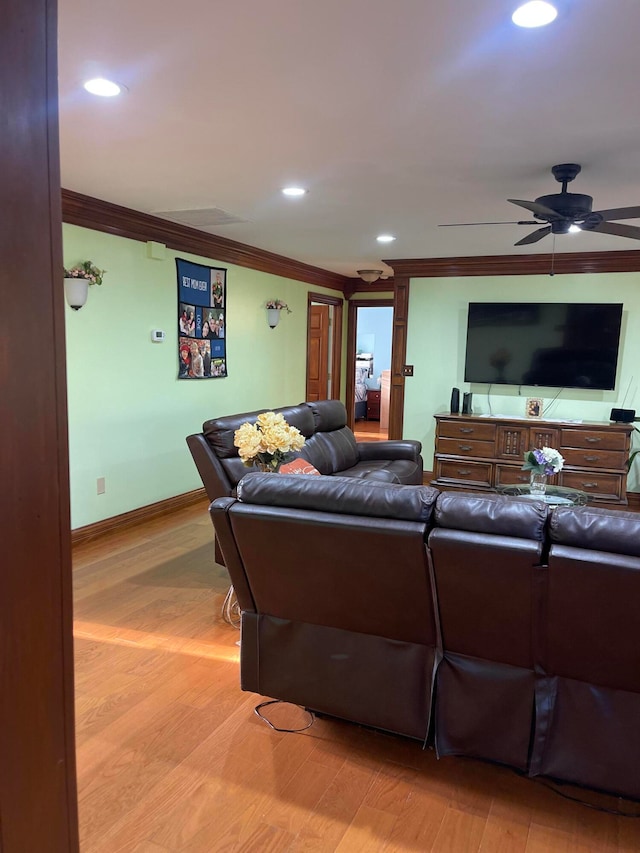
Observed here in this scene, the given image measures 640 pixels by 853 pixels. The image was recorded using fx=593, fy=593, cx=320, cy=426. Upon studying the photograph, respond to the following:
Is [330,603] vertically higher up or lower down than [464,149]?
lower down

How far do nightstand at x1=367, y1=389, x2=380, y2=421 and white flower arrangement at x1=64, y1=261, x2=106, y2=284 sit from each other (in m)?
7.25

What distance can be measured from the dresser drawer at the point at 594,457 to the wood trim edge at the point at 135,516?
340cm

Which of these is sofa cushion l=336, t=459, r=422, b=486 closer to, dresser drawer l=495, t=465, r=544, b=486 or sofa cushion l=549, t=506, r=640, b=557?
dresser drawer l=495, t=465, r=544, b=486

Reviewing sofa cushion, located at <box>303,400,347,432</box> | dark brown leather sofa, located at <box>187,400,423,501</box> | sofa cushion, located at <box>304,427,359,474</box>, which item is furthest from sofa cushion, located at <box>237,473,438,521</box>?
sofa cushion, located at <box>303,400,347,432</box>

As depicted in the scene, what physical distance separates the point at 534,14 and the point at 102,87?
1.52 meters

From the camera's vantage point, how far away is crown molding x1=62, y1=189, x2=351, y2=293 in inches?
153

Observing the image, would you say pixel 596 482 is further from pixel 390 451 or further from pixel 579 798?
pixel 579 798

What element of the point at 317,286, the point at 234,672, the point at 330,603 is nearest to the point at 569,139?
the point at 330,603

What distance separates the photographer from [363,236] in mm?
4992

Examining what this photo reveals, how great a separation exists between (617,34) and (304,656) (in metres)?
2.22

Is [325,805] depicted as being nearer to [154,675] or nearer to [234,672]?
[234,672]

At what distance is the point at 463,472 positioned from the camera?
5.90 m

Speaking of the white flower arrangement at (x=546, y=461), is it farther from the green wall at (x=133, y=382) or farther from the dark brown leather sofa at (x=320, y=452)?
the green wall at (x=133, y=382)

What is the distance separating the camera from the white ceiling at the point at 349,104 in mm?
1734
